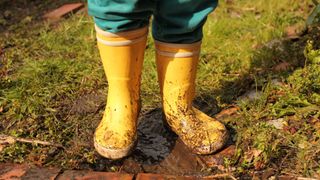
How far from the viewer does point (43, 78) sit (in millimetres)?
2242

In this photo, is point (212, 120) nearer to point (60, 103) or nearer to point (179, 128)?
point (179, 128)

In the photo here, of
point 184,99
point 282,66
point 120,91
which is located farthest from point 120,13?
point 282,66

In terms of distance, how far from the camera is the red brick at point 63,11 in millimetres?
3088

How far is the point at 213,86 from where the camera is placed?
2189 mm

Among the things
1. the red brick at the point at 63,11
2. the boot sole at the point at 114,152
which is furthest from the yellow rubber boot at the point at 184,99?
the red brick at the point at 63,11

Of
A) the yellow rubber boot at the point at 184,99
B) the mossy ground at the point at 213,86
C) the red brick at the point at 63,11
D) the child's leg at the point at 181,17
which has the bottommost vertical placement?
the red brick at the point at 63,11

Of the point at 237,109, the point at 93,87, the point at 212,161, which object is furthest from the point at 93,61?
the point at 212,161

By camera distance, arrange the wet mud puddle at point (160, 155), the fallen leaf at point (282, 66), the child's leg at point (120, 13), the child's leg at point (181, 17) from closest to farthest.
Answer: the child's leg at point (120, 13), the child's leg at point (181, 17), the wet mud puddle at point (160, 155), the fallen leaf at point (282, 66)

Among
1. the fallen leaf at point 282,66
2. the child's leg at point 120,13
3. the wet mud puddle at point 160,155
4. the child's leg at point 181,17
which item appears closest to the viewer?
the child's leg at point 120,13

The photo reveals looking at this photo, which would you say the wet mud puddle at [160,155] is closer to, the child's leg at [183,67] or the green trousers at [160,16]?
the child's leg at [183,67]

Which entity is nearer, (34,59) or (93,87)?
(93,87)

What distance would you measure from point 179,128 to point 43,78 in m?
0.82

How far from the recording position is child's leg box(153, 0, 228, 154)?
1557 millimetres

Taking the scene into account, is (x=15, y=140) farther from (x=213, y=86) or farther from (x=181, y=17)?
(x=213, y=86)
